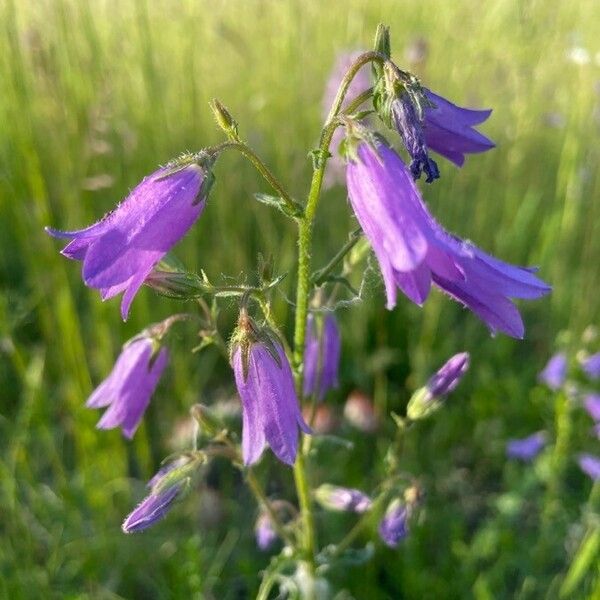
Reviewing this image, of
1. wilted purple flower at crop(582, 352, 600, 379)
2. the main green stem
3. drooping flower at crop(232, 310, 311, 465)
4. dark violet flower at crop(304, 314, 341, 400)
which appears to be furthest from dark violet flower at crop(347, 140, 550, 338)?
wilted purple flower at crop(582, 352, 600, 379)

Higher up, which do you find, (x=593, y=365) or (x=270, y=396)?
(x=270, y=396)

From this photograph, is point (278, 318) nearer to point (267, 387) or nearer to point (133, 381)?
point (133, 381)

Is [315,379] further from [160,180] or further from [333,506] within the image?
[160,180]

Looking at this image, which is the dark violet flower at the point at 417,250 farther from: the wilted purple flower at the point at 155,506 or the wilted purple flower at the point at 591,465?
the wilted purple flower at the point at 591,465

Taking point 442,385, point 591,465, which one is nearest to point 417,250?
point 442,385

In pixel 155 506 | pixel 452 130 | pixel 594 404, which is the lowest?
pixel 594 404

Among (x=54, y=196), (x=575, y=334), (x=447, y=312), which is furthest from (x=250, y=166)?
(x=575, y=334)

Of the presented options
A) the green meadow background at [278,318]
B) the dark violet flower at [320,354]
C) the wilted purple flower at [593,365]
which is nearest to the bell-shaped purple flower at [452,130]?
the green meadow background at [278,318]

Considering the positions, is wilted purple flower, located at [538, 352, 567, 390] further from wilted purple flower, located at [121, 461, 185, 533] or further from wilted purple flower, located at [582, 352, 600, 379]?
wilted purple flower, located at [121, 461, 185, 533]
